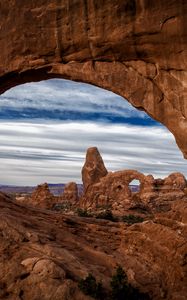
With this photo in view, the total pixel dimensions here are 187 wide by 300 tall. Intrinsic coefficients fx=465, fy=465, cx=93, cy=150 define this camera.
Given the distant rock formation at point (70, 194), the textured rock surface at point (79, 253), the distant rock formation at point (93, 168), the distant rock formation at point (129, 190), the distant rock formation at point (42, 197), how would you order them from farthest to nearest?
the distant rock formation at point (93, 168) → the distant rock formation at point (70, 194) → the distant rock formation at point (129, 190) → the distant rock formation at point (42, 197) → the textured rock surface at point (79, 253)

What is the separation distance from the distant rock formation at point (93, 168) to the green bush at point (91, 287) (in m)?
68.3

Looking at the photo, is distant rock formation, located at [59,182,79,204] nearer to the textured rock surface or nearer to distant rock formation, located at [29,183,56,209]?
distant rock formation, located at [29,183,56,209]

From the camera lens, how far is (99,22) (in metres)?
15.8

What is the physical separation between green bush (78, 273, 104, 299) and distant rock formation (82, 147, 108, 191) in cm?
6827

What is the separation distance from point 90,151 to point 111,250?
67.4 meters

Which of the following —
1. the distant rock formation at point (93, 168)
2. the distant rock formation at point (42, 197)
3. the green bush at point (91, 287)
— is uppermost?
the distant rock formation at point (93, 168)

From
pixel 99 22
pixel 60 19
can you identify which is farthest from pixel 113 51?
pixel 60 19

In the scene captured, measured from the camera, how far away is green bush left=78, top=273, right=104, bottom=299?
14.8 meters

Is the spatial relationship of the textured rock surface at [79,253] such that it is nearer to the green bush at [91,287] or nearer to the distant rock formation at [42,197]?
the green bush at [91,287]

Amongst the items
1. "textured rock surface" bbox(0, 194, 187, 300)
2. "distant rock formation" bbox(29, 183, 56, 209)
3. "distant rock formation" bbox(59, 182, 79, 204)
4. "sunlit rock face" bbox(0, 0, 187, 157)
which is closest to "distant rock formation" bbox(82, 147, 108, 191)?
"distant rock formation" bbox(59, 182, 79, 204)

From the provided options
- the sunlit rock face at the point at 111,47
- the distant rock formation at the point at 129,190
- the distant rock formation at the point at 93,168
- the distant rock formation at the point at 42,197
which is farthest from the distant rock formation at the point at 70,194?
the sunlit rock face at the point at 111,47

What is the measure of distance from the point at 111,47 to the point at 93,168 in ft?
227

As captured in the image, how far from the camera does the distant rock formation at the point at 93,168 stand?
8475 centimetres

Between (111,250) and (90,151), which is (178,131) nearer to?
(111,250)
